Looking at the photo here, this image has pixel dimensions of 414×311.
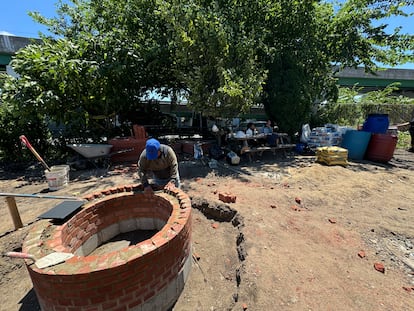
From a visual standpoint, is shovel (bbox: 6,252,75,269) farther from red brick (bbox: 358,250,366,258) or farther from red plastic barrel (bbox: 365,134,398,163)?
red plastic barrel (bbox: 365,134,398,163)

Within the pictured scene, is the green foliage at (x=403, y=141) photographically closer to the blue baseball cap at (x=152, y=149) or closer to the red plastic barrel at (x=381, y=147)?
the red plastic barrel at (x=381, y=147)

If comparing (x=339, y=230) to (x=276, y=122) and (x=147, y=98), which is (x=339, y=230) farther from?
(x=147, y=98)

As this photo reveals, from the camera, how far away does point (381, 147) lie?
7.45m

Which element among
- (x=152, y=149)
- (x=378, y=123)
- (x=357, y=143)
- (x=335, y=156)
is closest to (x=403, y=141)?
(x=378, y=123)

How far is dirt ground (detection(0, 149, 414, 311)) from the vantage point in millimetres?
2256

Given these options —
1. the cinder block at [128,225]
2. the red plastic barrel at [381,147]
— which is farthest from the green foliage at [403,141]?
the cinder block at [128,225]

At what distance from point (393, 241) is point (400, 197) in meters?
2.21

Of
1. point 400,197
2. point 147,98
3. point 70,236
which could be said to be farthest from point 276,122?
point 70,236

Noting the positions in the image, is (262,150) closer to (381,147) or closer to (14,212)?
(381,147)

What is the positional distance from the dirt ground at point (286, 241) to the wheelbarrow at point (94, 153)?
72cm

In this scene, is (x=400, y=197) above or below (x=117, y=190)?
below

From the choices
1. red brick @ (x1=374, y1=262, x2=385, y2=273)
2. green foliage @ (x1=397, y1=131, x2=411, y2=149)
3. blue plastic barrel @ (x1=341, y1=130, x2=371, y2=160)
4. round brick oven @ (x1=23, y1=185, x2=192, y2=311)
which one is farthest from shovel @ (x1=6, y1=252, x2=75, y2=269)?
green foliage @ (x1=397, y1=131, x2=411, y2=149)

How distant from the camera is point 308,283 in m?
2.35

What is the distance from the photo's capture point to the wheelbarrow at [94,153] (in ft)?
20.2
